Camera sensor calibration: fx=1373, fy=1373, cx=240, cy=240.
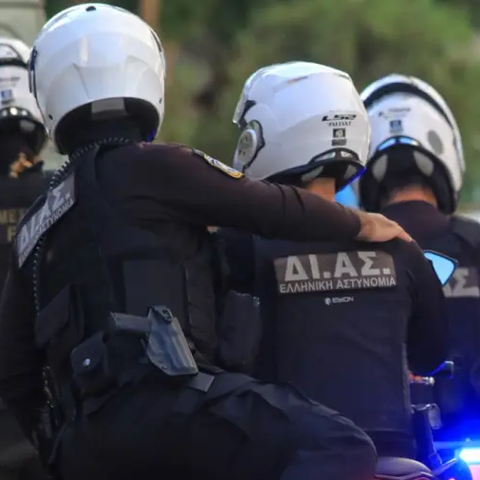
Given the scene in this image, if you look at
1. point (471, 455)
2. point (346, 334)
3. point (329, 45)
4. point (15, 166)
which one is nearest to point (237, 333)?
point (346, 334)

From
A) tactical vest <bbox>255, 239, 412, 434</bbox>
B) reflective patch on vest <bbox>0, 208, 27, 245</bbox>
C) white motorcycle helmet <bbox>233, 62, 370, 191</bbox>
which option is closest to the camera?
tactical vest <bbox>255, 239, 412, 434</bbox>

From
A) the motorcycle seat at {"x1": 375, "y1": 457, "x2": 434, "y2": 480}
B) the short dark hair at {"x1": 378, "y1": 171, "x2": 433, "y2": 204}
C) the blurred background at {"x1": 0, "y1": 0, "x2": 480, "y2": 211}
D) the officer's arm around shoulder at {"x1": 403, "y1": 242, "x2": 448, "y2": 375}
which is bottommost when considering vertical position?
the motorcycle seat at {"x1": 375, "y1": 457, "x2": 434, "y2": 480}

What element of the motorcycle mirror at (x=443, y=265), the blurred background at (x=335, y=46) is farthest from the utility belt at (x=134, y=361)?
the blurred background at (x=335, y=46)

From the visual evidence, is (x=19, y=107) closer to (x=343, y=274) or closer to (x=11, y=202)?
(x=11, y=202)

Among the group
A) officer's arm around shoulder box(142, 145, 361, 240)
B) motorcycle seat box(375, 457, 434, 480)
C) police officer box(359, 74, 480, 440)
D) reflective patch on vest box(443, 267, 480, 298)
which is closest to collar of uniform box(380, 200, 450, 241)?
police officer box(359, 74, 480, 440)

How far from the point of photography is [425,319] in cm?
370

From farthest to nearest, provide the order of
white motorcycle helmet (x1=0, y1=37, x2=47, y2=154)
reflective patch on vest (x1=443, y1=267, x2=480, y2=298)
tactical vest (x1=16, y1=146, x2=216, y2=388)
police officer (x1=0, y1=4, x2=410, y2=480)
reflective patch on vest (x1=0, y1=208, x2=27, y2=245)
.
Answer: white motorcycle helmet (x1=0, y1=37, x2=47, y2=154), reflective patch on vest (x1=0, y1=208, x2=27, y2=245), reflective patch on vest (x1=443, y1=267, x2=480, y2=298), tactical vest (x1=16, y1=146, x2=216, y2=388), police officer (x1=0, y1=4, x2=410, y2=480)

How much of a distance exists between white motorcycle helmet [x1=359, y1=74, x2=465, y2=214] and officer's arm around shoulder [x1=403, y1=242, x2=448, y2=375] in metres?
1.03

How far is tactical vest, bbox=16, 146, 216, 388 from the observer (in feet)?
10.2

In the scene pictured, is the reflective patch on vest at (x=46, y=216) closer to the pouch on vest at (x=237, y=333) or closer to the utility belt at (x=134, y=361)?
the utility belt at (x=134, y=361)

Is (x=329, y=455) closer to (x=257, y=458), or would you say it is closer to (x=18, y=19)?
(x=257, y=458)

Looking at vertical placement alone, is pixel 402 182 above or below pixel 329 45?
below

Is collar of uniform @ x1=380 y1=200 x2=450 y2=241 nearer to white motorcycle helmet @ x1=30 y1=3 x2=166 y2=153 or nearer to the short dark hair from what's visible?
the short dark hair

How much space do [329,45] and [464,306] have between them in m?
15.9
